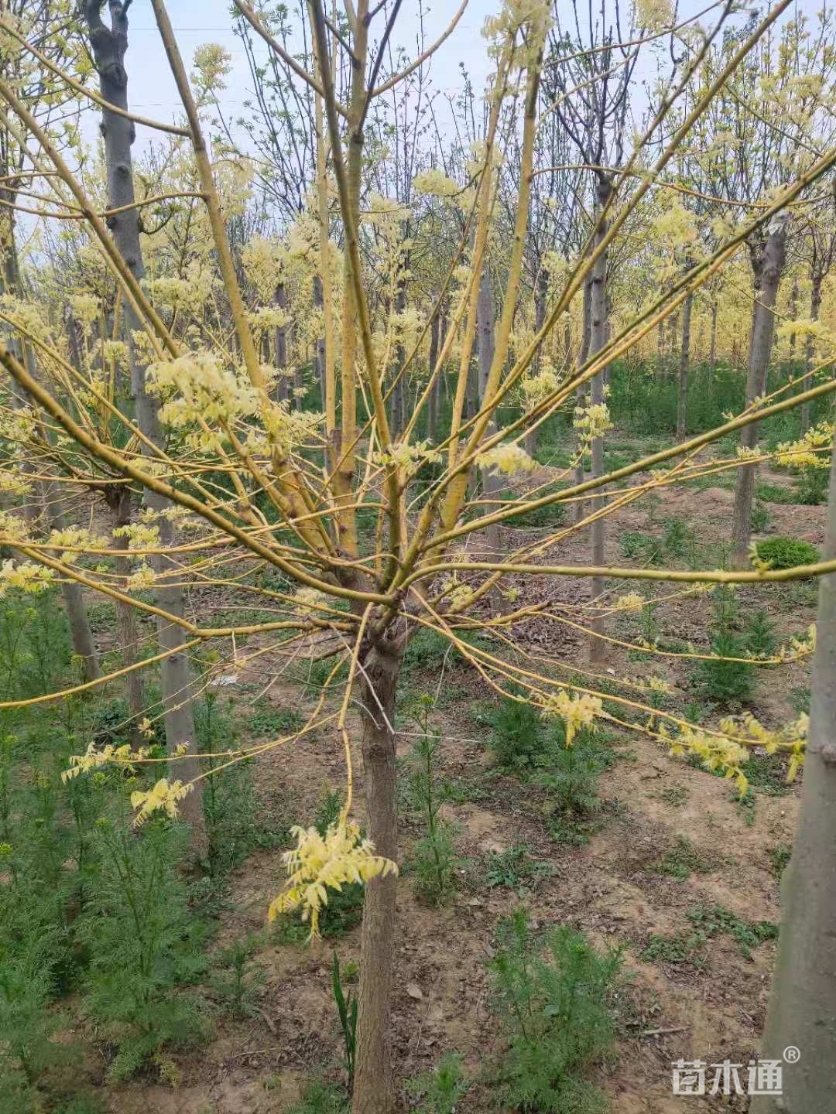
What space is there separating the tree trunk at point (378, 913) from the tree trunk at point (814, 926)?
1.07m

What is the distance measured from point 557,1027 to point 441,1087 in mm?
636

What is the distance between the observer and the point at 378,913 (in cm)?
211

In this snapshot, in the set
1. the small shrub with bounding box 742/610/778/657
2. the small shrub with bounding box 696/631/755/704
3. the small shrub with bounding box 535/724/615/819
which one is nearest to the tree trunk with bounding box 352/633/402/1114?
the small shrub with bounding box 535/724/615/819

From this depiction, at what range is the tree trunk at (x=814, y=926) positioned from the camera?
121cm

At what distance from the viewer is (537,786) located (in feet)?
13.8

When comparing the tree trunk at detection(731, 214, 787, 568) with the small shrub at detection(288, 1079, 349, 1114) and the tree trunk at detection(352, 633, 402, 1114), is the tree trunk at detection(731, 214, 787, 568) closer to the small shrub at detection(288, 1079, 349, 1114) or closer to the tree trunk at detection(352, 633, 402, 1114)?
the tree trunk at detection(352, 633, 402, 1114)

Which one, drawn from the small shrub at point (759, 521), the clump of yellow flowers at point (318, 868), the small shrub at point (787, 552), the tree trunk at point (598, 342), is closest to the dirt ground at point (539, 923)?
the clump of yellow flowers at point (318, 868)

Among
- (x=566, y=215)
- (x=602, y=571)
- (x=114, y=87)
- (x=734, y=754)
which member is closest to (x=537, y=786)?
(x=734, y=754)

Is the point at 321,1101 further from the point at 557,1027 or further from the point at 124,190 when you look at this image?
the point at 124,190

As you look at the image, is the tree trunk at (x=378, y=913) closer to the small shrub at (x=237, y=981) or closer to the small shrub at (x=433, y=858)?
the small shrub at (x=237, y=981)

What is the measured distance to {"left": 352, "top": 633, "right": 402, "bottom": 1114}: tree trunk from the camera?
204cm

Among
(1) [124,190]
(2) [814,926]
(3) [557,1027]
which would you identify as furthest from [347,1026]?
(1) [124,190]

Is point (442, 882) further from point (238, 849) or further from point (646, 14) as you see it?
point (646, 14)

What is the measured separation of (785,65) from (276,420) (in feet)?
25.1
